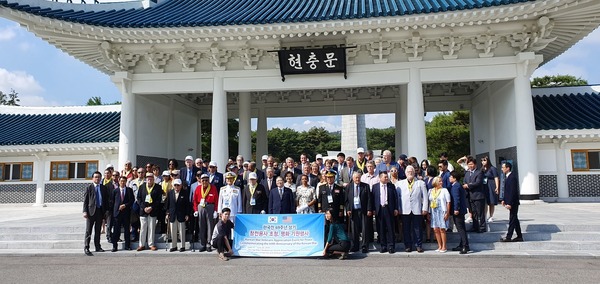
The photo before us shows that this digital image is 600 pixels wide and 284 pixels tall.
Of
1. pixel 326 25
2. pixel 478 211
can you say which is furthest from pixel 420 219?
pixel 326 25

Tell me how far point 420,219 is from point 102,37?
9843mm

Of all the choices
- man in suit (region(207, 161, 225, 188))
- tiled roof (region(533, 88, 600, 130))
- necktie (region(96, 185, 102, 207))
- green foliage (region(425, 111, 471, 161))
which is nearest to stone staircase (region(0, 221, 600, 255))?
necktie (region(96, 185, 102, 207))

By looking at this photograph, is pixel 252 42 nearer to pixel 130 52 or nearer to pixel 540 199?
pixel 130 52

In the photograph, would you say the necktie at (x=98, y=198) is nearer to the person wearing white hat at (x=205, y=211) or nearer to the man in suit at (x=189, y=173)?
the man in suit at (x=189, y=173)

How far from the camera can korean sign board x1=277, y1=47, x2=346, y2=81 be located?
36.3 feet

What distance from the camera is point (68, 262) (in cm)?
706

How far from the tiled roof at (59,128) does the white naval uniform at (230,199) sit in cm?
783

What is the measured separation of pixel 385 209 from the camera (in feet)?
23.6

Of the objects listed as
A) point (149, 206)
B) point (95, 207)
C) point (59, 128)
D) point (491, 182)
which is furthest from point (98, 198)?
point (59, 128)

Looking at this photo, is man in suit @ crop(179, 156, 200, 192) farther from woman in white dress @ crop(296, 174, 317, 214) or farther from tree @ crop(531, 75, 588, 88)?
tree @ crop(531, 75, 588, 88)

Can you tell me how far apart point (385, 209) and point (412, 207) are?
1.63 ft

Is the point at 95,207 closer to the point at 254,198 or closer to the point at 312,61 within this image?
the point at 254,198

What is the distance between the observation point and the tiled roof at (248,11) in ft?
32.4

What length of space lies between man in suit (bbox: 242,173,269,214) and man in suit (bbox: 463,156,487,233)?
410 cm
